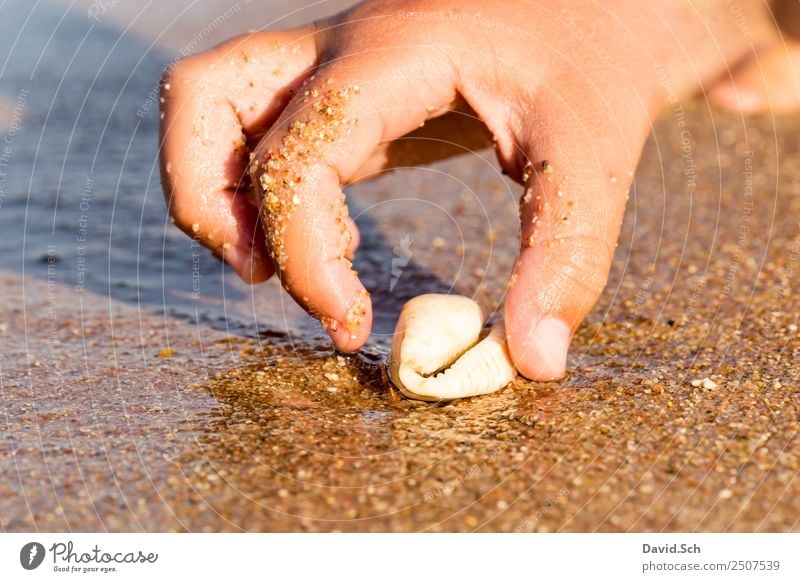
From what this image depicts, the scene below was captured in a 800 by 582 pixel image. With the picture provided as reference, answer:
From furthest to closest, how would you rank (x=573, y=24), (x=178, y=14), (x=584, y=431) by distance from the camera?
(x=178, y=14) < (x=573, y=24) < (x=584, y=431)

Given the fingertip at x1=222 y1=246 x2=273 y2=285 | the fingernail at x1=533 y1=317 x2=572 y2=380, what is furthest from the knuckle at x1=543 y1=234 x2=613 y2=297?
the fingertip at x1=222 y1=246 x2=273 y2=285
